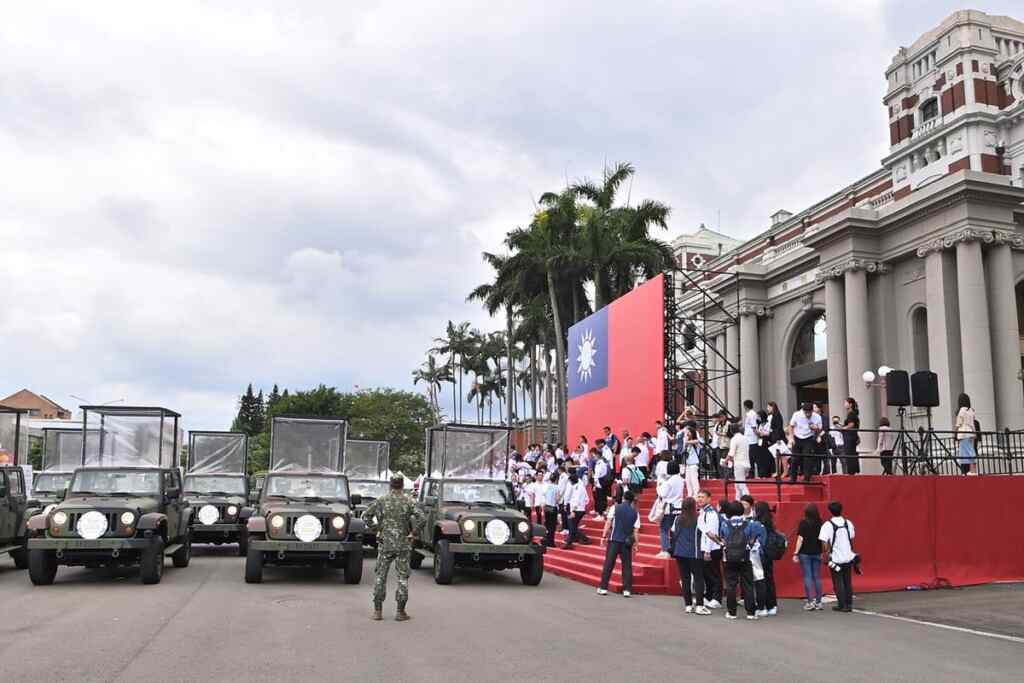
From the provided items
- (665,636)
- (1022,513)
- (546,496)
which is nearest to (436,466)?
(546,496)

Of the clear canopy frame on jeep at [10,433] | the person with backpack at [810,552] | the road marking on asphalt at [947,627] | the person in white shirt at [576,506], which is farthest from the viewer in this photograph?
the clear canopy frame on jeep at [10,433]

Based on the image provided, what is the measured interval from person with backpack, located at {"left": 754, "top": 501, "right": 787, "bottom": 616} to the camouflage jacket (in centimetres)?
508

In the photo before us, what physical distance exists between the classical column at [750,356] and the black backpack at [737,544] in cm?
2422

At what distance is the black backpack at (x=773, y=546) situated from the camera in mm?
12508

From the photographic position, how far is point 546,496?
2111 centimetres

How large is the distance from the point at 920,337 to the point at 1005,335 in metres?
2.99

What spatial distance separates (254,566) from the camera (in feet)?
47.0

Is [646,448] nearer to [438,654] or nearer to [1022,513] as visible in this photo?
[1022,513]

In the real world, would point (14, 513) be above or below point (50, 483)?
below

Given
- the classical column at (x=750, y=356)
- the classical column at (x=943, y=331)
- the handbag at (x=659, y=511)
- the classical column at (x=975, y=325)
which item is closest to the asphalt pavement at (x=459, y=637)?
the handbag at (x=659, y=511)

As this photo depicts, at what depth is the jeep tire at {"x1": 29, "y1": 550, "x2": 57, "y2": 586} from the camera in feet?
45.1

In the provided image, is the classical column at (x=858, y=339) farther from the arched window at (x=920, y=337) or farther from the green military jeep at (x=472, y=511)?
the green military jeep at (x=472, y=511)

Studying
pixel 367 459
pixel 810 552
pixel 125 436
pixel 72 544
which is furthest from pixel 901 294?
pixel 72 544

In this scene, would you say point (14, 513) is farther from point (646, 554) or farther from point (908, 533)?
point (908, 533)
